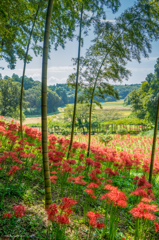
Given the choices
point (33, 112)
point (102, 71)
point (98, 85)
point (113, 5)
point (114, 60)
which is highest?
point (113, 5)

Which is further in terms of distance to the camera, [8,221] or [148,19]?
[148,19]

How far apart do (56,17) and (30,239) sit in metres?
4.33

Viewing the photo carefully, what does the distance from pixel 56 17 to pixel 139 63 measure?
99.4 inches

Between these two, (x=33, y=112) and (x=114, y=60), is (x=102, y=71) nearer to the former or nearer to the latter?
(x=114, y=60)

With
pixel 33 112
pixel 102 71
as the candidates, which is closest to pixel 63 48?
pixel 102 71

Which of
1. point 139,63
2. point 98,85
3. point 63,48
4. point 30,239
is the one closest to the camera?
point 30,239

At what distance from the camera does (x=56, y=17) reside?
3.43 m

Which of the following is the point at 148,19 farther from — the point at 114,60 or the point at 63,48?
the point at 63,48

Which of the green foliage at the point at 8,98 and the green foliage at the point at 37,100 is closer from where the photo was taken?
the green foliage at the point at 8,98

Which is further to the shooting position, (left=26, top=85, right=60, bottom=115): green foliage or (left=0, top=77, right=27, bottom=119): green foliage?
(left=26, top=85, right=60, bottom=115): green foliage

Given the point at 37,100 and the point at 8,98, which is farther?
the point at 37,100

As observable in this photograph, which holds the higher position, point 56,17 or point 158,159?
point 56,17

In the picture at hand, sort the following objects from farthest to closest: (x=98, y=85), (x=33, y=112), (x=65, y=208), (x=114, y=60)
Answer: (x=33, y=112)
(x=98, y=85)
(x=114, y=60)
(x=65, y=208)

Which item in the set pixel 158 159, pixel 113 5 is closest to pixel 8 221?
pixel 113 5
